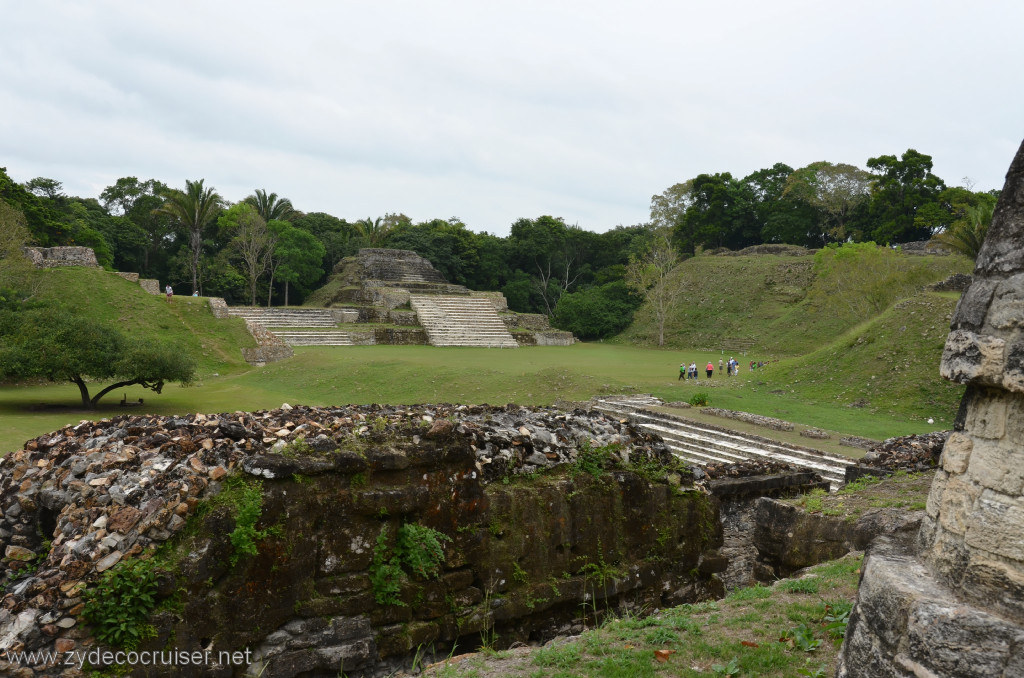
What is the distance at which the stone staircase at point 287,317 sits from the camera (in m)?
29.4

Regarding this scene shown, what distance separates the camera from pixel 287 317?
30078 millimetres

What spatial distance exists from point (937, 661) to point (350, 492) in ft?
10.6

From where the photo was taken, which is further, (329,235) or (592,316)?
(329,235)

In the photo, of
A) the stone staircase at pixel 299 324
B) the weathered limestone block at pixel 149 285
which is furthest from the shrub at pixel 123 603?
the weathered limestone block at pixel 149 285

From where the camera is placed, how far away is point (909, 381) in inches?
630

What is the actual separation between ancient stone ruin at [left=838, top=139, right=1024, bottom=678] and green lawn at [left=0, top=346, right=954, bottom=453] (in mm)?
11779

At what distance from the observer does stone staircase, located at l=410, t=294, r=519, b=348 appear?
3050 centimetres

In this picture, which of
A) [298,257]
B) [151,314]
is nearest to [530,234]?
[298,257]

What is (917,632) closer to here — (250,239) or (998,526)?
(998,526)

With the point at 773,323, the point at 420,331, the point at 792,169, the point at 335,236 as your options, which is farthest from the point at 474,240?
the point at 792,169

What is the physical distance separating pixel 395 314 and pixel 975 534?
3035cm

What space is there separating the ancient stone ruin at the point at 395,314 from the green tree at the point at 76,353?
8344mm

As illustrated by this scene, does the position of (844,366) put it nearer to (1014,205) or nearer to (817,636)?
(817,636)

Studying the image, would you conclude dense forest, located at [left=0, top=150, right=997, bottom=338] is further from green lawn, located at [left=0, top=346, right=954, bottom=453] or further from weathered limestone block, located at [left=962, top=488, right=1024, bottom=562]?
weathered limestone block, located at [left=962, top=488, right=1024, bottom=562]
